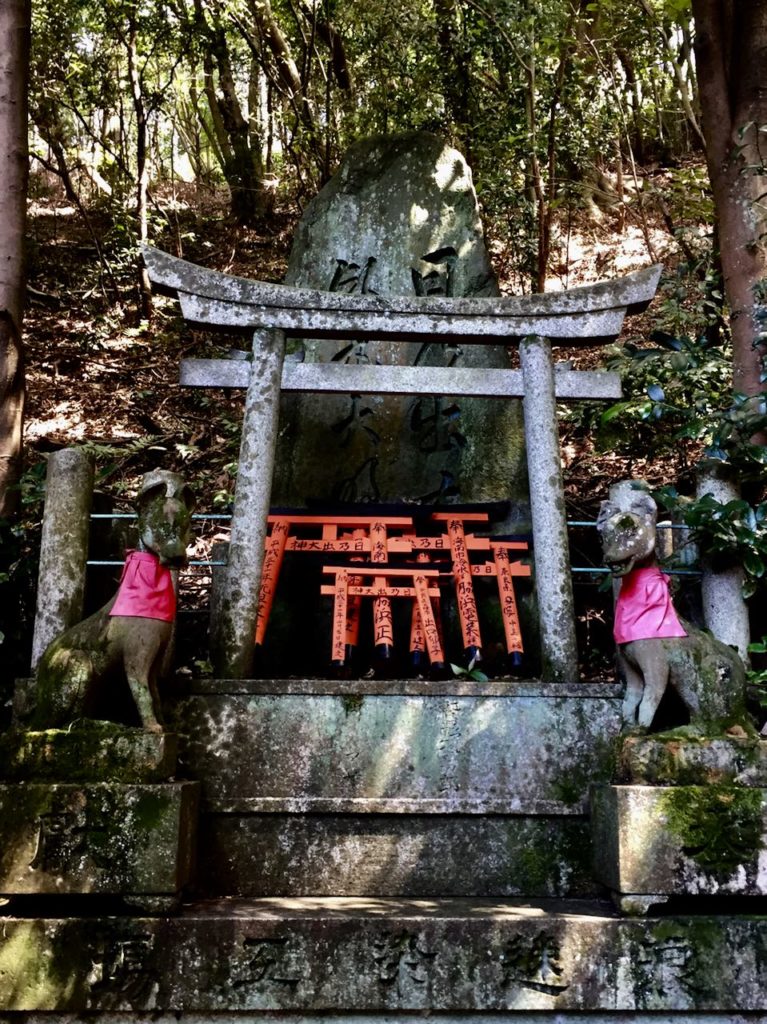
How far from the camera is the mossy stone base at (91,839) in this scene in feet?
10.7

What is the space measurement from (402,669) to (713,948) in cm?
239

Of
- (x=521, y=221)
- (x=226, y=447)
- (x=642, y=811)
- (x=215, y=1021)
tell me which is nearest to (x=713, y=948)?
(x=642, y=811)

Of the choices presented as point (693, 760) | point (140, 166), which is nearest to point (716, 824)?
point (693, 760)

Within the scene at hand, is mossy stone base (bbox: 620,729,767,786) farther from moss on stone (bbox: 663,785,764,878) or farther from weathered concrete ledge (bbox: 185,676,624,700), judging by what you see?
weathered concrete ledge (bbox: 185,676,624,700)

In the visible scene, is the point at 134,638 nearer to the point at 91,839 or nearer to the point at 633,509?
the point at 91,839

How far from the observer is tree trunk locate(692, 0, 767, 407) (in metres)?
5.52

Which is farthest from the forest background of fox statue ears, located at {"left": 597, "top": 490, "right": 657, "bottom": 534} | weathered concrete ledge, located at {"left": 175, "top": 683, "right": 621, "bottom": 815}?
weathered concrete ledge, located at {"left": 175, "top": 683, "right": 621, "bottom": 815}

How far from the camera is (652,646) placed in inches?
149

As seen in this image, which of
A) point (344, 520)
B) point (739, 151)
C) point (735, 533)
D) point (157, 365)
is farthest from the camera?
point (157, 365)

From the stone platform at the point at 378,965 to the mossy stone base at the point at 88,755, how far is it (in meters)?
0.49

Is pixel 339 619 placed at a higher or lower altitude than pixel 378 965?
higher

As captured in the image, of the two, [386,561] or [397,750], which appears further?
[386,561]

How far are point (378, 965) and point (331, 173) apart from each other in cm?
1027

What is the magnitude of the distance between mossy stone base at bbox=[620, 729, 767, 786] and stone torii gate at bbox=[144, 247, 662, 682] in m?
0.84
